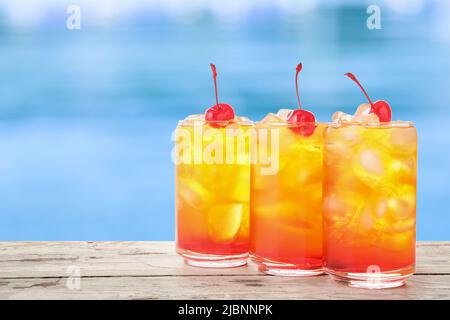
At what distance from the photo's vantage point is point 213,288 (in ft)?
4.26

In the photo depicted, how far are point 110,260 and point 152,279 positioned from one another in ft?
0.73

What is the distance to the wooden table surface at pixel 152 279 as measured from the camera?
1.24m

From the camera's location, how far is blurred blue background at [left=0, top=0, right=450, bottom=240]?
4.54m

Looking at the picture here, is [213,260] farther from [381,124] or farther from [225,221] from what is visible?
[381,124]

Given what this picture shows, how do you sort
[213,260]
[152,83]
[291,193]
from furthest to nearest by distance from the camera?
[152,83] → [213,260] → [291,193]

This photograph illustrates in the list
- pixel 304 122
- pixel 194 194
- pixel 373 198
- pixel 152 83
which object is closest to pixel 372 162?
pixel 373 198

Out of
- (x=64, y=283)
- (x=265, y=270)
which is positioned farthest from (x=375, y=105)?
(x=64, y=283)

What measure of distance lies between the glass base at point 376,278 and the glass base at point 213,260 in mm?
261

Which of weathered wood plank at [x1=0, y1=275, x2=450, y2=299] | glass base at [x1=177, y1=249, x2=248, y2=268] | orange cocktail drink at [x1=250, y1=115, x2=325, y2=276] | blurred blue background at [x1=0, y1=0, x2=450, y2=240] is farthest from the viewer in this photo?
blurred blue background at [x1=0, y1=0, x2=450, y2=240]

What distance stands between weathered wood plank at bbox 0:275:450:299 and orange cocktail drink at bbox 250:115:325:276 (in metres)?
0.04

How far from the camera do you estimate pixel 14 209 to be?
4609mm

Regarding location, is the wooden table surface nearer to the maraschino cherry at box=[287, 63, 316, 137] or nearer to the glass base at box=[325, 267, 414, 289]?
the glass base at box=[325, 267, 414, 289]

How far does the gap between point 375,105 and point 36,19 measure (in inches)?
153

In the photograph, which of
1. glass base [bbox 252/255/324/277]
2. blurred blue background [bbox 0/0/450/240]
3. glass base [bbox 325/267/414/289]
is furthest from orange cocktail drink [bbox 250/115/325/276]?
blurred blue background [bbox 0/0/450/240]
